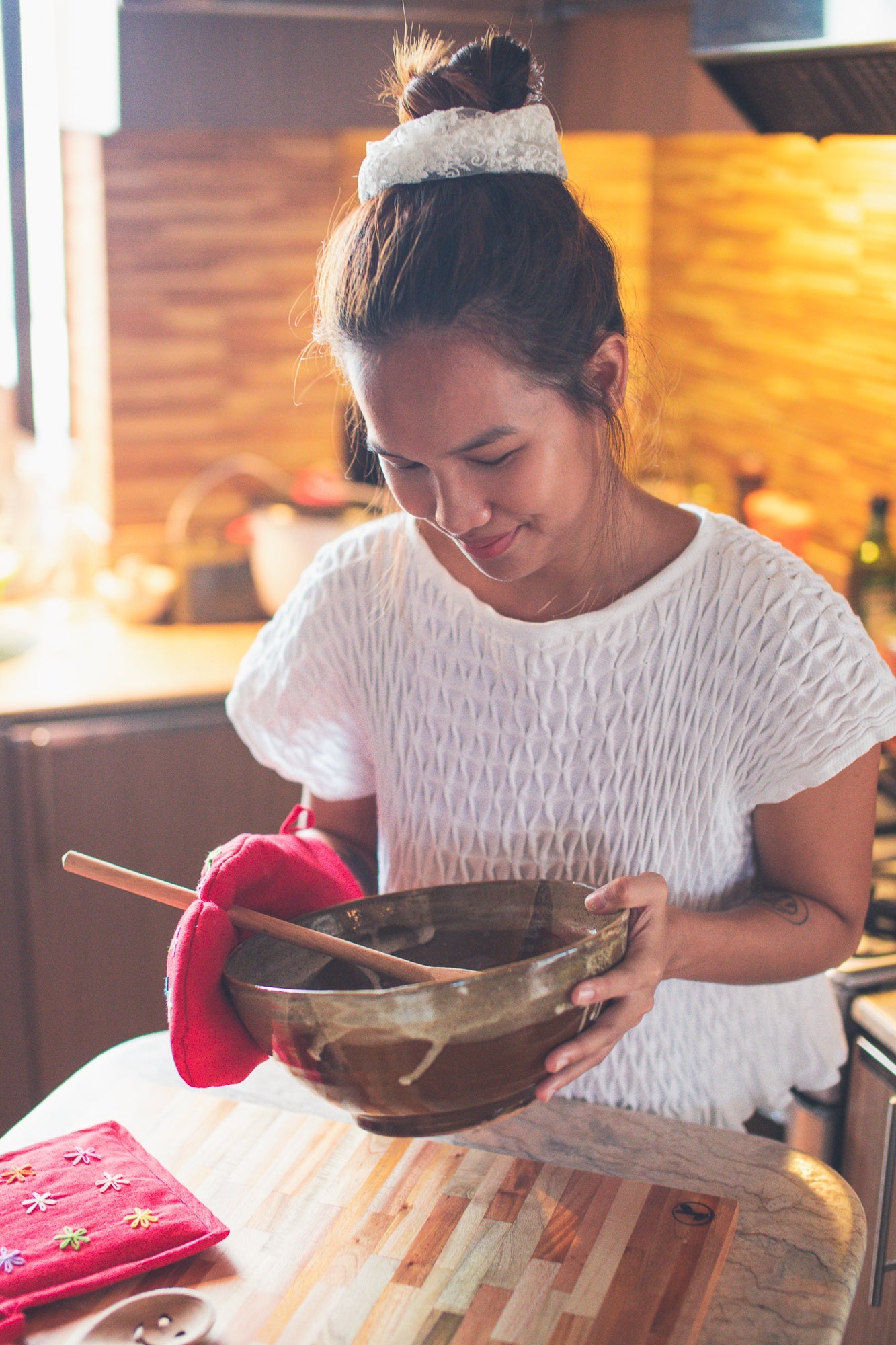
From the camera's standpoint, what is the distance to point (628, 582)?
1.11 metres

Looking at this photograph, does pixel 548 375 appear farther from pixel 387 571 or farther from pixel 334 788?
pixel 334 788

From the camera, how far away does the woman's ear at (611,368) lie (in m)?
1.00

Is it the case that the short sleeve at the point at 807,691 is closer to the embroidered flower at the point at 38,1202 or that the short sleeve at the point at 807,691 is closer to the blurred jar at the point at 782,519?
the embroidered flower at the point at 38,1202

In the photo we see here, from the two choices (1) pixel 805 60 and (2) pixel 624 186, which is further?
(2) pixel 624 186

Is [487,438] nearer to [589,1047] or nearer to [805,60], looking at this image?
[589,1047]

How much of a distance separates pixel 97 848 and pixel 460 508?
142 cm

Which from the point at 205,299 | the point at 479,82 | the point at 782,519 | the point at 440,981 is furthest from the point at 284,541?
the point at 440,981

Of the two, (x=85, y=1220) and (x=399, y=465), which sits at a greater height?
(x=399, y=465)

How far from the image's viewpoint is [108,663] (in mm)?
Answer: 2289

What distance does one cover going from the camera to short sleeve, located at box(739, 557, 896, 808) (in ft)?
3.31

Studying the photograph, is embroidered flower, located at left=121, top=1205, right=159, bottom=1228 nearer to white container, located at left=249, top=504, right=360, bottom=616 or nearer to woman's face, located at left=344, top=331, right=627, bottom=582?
woman's face, located at left=344, top=331, right=627, bottom=582

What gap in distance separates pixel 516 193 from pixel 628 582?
12.8 inches

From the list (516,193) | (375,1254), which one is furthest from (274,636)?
(375,1254)

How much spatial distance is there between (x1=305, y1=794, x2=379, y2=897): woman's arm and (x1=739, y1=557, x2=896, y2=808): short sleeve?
39 centimetres
